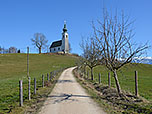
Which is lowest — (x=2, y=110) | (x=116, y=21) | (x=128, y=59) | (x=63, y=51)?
(x=2, y=110)

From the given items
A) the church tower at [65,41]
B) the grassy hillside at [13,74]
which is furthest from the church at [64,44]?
the grassy hillside at [13,74]

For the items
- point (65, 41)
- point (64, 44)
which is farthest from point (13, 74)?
point (65, 41)

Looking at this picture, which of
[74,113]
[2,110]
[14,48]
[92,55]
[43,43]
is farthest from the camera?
[14,48]

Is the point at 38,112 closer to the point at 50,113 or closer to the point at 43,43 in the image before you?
the point at 50,113

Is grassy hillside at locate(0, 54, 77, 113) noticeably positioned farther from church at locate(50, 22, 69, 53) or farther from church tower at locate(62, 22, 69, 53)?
church at locate(50, 22, 69, 53)

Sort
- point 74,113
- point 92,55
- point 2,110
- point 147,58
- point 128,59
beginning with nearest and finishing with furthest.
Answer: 1. point 74,113
2. point 2,110
3. point 128,59
4. point 147,58
5. point 92,55

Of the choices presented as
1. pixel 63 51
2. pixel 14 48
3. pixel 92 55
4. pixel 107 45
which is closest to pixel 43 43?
pixel 63 51

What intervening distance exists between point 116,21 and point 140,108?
5820 millimetres

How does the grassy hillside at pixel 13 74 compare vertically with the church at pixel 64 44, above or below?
below

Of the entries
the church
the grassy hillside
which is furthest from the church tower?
the grassy hillside

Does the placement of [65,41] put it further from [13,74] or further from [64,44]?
[13,74]

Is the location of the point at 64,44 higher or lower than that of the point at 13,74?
higher

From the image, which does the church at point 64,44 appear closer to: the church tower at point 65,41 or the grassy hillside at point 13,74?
the church tower at point 65,41

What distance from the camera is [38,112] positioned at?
236 inches
